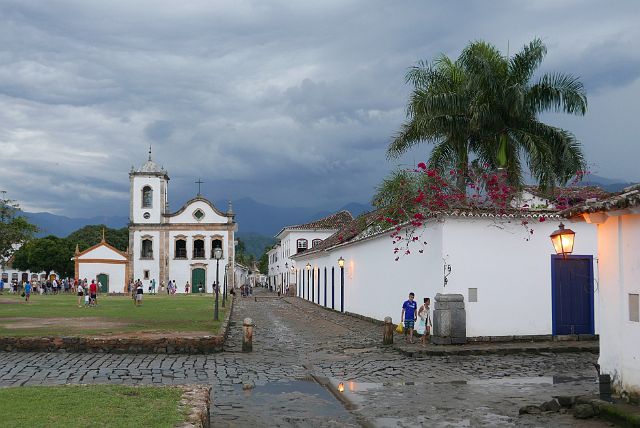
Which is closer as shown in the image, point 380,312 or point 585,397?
point 585,397

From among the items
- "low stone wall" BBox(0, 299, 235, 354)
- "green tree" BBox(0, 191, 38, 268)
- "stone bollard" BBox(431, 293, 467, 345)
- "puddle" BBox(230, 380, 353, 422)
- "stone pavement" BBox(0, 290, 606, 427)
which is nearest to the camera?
"stone pavement" BBox(0, 290, 606, 427)

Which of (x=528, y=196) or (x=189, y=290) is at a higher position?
(x=528, y=196)

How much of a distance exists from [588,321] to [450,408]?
833cm

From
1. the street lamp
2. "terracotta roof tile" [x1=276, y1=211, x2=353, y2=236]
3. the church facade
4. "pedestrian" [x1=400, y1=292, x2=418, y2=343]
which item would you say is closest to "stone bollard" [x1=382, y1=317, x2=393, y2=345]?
"pedestrian" [x1=400, y1=292, x2=418, y2=343]

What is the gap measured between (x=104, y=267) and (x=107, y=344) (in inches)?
1752

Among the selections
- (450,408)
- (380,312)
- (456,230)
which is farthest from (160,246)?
(450,408)

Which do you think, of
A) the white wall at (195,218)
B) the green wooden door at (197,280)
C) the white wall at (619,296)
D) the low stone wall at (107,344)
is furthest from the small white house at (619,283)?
the white wall at (195,218)

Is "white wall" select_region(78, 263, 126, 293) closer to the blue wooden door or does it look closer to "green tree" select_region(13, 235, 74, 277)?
"green tree" select_region(13, 235, 74, 277)

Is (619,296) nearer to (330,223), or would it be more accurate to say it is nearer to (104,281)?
(330,223)

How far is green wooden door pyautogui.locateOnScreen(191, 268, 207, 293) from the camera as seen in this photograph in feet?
201

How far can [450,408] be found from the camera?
855 centimetres

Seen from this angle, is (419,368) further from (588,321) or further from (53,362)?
(53,362)

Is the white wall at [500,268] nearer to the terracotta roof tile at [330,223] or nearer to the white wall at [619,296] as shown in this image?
the white wall at [619,296]

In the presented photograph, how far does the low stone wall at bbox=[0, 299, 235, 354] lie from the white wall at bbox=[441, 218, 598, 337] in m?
5.85
